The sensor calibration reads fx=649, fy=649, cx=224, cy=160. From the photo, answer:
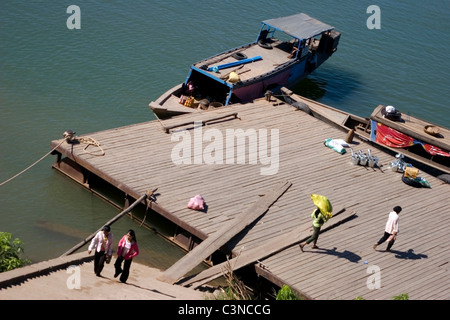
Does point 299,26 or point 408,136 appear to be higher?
point 299,26

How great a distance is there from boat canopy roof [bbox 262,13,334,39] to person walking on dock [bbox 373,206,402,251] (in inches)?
497

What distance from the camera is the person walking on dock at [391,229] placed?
1817cm

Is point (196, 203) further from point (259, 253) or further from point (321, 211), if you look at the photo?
point (321, 211)

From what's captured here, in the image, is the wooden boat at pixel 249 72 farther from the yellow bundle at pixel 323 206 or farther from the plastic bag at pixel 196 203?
the yellow bundle at pixel 323 206

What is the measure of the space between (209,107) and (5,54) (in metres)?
10.2

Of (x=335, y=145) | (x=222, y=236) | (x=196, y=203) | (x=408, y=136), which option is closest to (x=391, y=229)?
(x=222, y=236)

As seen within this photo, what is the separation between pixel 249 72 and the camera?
27203 mm

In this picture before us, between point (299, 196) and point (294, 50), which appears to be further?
point (294, 50)

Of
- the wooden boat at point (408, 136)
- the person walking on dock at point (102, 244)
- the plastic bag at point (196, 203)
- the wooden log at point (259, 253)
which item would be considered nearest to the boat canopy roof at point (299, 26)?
the wooden boat at point (408, 136)

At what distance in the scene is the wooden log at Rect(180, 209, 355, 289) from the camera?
17.3m

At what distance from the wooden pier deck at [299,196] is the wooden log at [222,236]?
0.21m

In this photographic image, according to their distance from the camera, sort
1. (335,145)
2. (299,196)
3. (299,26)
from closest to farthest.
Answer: (299,196) → (335,145) → (299,26)

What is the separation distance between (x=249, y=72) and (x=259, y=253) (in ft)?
36.0
